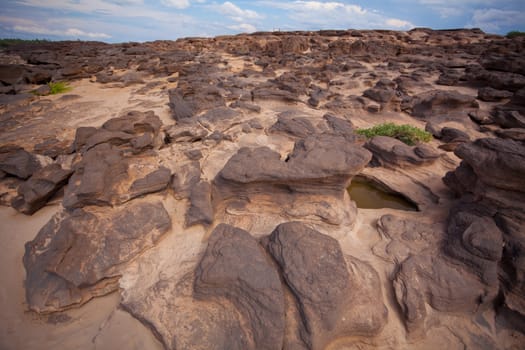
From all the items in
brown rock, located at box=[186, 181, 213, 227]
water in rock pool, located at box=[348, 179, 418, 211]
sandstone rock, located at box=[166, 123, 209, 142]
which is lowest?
water in rock pool, located at box=[348, 179, 418, 211]

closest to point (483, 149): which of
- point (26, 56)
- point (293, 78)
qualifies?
point (293, 78)

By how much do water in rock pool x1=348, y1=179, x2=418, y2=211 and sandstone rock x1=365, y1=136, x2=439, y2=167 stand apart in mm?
1015

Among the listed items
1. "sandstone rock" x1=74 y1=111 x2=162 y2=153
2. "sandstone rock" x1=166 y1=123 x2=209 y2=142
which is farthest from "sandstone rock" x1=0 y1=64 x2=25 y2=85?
"sandstone rock" x1=166 y1=123 x2=209 y2=142

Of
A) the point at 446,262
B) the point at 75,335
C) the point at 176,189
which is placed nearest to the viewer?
the point at 75,335

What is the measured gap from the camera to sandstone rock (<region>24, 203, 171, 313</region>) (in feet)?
11.1

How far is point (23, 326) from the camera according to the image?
310 cm

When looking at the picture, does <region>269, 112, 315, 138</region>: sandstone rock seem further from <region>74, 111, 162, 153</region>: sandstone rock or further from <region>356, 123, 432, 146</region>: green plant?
<region>74, 111, 162, 153</region>: sandstone rock

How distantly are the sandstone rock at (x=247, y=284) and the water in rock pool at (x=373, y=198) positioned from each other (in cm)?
334

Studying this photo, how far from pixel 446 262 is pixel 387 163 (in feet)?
11.5

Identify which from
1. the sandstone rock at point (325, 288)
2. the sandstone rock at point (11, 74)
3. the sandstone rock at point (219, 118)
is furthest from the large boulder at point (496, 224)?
the sandstone rock at point (11, 74)

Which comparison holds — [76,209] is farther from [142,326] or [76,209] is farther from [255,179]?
[255,179]

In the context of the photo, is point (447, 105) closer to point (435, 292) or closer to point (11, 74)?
point (435, 292)

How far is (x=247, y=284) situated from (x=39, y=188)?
4997 millimetres

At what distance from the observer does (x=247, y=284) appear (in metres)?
2.95
